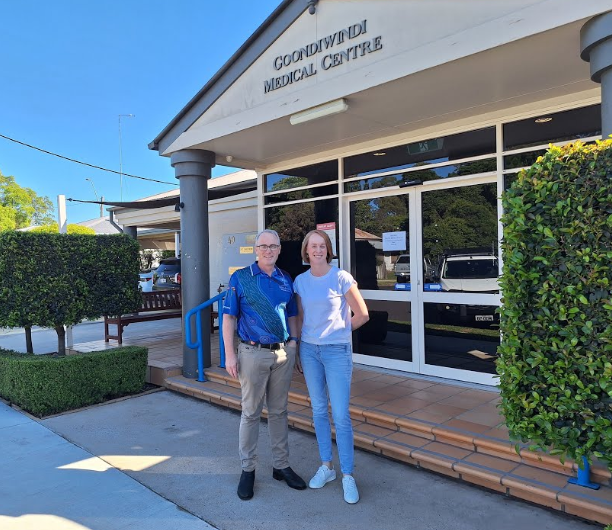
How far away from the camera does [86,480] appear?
3512mm

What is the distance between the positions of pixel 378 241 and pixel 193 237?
2.21 m

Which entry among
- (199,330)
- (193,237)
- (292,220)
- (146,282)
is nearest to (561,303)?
(199,330)

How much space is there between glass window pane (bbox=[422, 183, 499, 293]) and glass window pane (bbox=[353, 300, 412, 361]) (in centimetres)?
64

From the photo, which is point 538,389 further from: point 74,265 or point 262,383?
point 74,265

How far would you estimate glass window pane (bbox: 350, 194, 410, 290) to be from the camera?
5.43m

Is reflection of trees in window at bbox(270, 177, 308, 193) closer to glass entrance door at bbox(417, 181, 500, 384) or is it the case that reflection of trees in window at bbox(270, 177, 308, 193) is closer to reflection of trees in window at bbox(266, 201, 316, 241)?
reflection of trees in window at bbox(266, 201, 316, 241)

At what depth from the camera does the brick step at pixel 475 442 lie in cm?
301

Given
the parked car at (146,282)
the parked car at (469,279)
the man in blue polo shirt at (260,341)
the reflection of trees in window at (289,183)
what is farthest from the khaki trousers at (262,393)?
the parked car at (146,282)

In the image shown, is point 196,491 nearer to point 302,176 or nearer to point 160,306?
point 302,176

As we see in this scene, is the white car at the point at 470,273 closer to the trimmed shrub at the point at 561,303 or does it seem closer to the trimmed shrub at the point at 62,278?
the trimmed shrub at the point at 561,303

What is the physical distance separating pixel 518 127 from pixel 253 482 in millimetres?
3810

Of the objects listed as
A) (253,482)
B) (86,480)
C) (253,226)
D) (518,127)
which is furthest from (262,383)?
(253,226)

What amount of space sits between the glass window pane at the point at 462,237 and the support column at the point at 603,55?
1.81 m

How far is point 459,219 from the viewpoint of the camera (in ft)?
16.3
